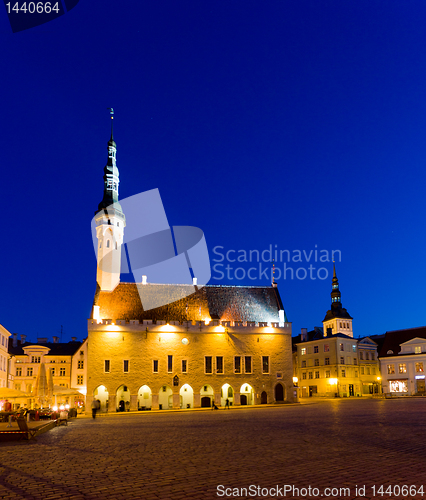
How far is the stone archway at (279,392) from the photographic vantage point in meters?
50.0

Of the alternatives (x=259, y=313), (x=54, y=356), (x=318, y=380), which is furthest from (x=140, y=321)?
(x=318, y=380)

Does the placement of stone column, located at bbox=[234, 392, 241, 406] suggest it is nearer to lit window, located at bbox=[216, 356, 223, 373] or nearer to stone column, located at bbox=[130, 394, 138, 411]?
lit window, located at bbox=[216, 356, 223, 373]

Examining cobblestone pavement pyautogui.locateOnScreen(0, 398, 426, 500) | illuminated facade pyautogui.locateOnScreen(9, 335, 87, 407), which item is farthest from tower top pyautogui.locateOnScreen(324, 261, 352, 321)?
cobblestone pavement pyautogui.locateOnScreen(0, 398, 426, 500)

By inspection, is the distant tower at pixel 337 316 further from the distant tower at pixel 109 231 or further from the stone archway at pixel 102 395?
the stone archway at pixel 102 395

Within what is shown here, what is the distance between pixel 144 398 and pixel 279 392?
44.7 ft

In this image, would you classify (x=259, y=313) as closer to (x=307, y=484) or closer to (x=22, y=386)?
(x=22, y=386)

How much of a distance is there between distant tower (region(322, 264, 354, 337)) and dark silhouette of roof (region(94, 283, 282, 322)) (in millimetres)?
37282

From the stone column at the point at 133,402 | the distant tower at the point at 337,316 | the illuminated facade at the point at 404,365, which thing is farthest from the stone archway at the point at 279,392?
the distant tower at the point at 337,316

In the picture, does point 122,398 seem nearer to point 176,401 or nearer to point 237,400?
point 176,401

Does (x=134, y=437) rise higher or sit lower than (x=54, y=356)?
lower

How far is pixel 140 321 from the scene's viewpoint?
48219 millimetres

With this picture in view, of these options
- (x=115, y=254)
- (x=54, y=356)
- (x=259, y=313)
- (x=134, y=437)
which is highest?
(x=115, y=254)

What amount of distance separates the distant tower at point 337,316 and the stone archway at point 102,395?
52600 millimetres

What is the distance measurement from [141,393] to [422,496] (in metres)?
42.4
